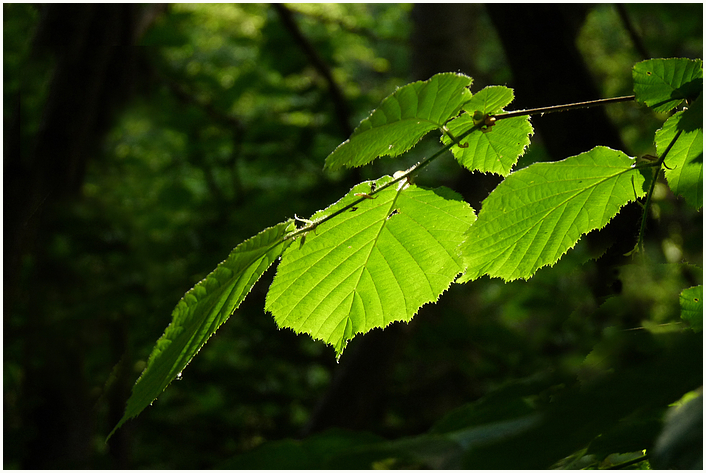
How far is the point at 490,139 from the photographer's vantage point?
613 mm

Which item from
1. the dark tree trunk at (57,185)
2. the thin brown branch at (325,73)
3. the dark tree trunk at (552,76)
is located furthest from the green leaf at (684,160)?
the thin brown branch at (325,73)

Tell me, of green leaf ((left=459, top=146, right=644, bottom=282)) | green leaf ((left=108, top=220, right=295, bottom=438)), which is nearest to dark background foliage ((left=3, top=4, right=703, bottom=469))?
green leaf ((left=459, top=146, right=644, bottom=282))

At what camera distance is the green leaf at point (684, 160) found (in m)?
0.52

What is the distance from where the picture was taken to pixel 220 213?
2.75 metres

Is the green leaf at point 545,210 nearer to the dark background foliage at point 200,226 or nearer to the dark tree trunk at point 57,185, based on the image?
the dark background foliage at point 200,226

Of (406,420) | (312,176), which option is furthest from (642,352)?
(406,420)

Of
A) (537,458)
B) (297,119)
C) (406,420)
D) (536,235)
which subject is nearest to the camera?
(537,458)

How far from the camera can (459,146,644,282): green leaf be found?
0.57 m

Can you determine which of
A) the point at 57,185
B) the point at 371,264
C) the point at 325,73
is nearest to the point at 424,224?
the point at 371,264

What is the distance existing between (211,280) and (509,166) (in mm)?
369

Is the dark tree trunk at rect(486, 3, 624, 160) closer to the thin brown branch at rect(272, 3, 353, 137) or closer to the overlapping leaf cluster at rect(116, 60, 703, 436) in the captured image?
the overlapping leaf cluster at rect(116, 60, 703, 436)

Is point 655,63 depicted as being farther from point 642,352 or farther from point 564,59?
point 564,59

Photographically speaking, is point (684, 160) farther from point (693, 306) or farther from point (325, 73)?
point (325, 73)

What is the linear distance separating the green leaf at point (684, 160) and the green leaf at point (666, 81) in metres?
0.03
